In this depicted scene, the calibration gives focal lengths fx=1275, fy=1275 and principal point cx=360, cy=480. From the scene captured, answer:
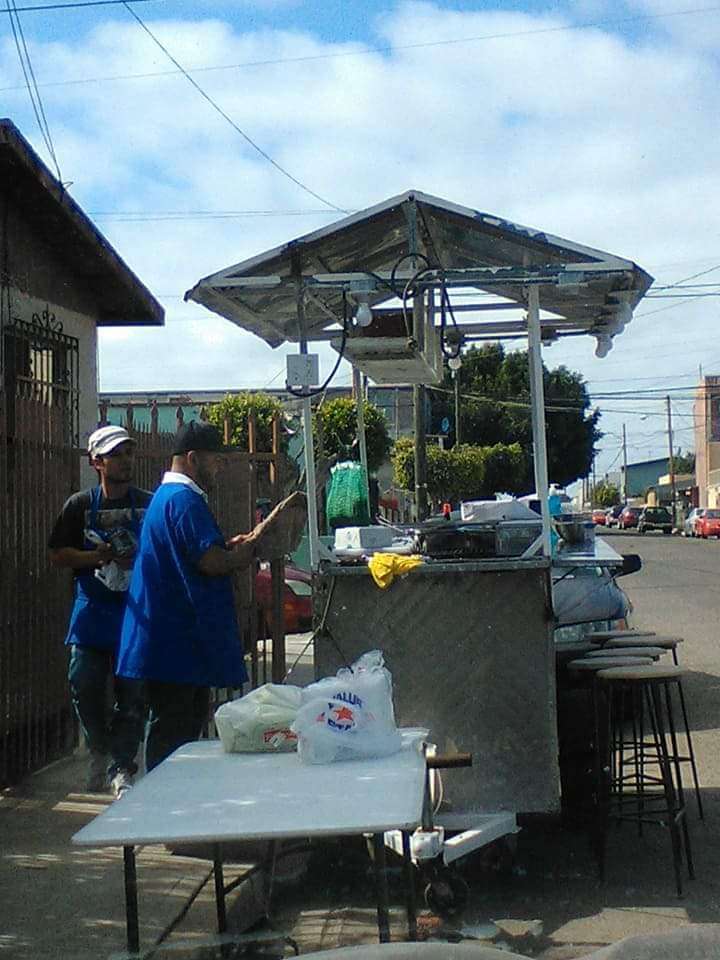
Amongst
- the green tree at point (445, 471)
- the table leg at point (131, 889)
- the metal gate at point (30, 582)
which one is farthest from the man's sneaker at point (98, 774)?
the green tree at point (445, 471)

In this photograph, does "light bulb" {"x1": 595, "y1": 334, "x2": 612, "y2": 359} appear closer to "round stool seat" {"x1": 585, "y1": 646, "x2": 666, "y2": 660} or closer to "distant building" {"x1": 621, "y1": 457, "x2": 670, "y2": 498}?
"round stool seat" {"x1": 585, "y1": 646, "x2": 666, "y2": 660}

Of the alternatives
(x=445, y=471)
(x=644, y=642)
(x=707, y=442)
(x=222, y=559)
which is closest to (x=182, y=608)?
(x=222, y=559)

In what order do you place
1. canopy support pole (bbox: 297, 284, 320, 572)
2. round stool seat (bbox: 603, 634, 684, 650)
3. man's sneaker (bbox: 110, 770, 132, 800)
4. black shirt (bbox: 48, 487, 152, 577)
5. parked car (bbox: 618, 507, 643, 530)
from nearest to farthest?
1. canopy support pole (bbox: 297, 284, 320, 572)
2. man's sneaker (bbox: 110, 770, 132, 800)
3. black shirt (bbox: 48, 487, 152, 577)
4. round stool seat (bbox: 603, 634, 684, 650)
5. parked car (bbox: 618, 507, 643, 530)

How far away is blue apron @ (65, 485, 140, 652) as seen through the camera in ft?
22.2

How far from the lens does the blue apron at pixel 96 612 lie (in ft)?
22.2

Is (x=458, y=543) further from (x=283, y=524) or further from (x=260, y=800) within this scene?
(x=260, y=800)

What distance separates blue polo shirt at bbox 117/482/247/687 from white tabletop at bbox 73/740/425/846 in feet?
3.79

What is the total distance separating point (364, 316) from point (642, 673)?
213 cm

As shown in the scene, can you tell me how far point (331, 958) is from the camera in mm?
2502

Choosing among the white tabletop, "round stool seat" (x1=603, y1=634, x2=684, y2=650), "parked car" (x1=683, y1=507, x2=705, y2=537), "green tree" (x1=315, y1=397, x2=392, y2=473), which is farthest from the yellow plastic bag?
"parked car" (x1=683, y1=507, x2=705, y2=537)

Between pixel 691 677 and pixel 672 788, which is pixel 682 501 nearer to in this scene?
pixel 691 677

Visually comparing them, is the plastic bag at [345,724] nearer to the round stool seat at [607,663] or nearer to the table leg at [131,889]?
the table leg at [131,889]

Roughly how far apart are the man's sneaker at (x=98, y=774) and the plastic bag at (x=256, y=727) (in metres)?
2.46

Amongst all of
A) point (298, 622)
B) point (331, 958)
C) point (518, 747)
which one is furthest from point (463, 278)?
point (298, 622)
